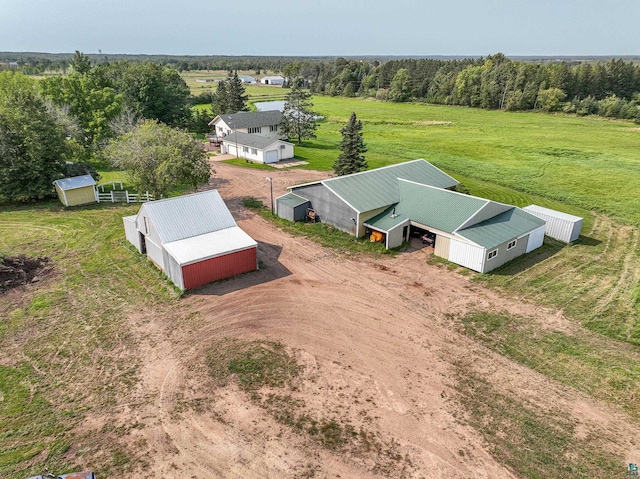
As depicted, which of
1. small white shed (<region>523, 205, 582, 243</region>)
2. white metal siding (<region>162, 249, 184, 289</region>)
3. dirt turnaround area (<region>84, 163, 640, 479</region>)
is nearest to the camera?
dirt turnaround area (<region>84, 163, 640, 479</region>)

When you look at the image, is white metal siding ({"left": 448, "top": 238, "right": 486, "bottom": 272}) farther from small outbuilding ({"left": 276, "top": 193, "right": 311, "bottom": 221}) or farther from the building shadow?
small outbuilding ({"left": 276, "top": 193, "right": 311, "bottom": 221})

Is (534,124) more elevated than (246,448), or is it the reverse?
(534,124)

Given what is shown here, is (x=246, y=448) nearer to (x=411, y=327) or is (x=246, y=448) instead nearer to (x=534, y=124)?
(x=411, y=327)

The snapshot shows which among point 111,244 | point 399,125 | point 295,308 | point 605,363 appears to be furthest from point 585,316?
point 399,125

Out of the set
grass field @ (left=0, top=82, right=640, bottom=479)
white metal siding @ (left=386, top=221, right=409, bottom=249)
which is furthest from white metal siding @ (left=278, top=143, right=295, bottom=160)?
white metal siding @ (left=386, top=221, right=409, bottom=249)

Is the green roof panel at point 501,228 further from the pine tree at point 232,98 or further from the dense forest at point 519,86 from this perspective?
the dense forest at point 519,86

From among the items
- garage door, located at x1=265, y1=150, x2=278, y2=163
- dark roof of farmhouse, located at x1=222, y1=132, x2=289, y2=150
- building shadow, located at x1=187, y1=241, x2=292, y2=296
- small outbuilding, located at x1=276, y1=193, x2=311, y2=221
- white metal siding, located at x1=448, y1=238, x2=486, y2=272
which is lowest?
building shadow, located at x1=187, y1=241, x2=292, y2=296
